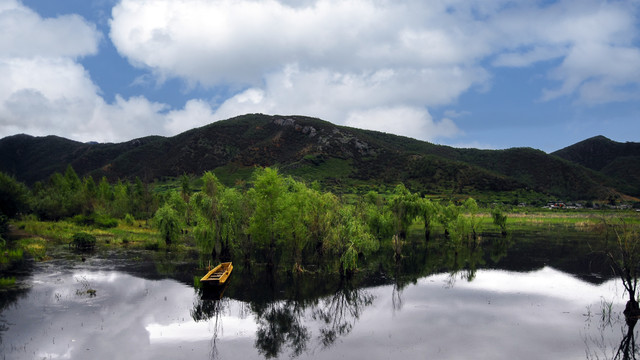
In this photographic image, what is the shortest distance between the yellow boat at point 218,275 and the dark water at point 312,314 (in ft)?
4.21

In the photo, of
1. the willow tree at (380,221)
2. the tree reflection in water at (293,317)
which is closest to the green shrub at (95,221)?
the willow tree at (380,221)

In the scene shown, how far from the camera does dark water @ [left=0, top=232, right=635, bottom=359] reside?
23812 mm

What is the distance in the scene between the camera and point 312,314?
3112cm

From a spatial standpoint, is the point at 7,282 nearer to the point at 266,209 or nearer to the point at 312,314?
the point at 266,209

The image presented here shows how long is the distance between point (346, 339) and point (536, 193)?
7081 inches

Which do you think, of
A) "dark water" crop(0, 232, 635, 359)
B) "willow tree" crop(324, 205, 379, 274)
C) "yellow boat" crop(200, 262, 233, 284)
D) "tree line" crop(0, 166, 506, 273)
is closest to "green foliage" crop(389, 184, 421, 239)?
"tree line" crop(0, 166, 506, 273)

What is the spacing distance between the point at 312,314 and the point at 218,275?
470 inches

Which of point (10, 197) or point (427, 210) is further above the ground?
point (10, 197)

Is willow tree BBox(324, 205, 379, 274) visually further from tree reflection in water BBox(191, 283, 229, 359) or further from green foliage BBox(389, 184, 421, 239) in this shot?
green foliage BBox(389, 184, 421, 239)

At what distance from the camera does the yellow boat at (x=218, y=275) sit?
112ft

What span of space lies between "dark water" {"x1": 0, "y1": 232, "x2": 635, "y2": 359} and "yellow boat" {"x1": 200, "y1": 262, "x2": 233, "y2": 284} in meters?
1.28

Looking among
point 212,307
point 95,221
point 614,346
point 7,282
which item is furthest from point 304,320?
point 95,221

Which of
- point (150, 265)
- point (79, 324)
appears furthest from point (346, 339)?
point (150, 265)

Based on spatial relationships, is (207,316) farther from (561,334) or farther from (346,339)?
(561,334)
